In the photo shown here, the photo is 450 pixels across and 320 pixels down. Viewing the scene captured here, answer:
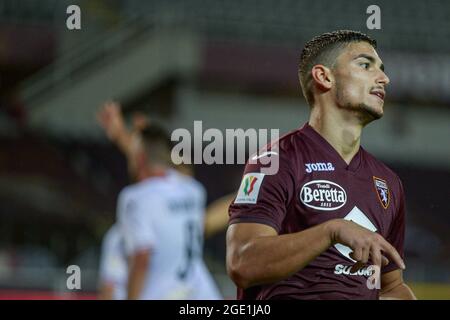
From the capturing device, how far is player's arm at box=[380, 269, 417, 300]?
2.95 meters

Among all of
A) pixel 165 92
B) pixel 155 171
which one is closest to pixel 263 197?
pixel 155 171

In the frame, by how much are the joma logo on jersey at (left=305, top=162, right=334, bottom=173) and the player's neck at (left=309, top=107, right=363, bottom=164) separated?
91 mm

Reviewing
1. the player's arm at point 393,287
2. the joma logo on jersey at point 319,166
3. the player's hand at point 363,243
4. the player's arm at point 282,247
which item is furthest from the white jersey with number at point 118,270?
the player's hand at point 363,243

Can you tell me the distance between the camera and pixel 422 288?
347 inches

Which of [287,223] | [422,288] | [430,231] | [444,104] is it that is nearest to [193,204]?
[287,223]

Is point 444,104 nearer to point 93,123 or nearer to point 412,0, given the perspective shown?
point 412,0

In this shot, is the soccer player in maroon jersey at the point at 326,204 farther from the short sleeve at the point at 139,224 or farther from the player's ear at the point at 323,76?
the short sleeve at the point at 139,224

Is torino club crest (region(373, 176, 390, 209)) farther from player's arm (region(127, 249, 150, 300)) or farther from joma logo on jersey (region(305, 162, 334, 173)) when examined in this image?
player's arm (region(127, 249, 150, 300))

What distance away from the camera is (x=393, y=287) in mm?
2969

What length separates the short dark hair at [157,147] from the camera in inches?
231

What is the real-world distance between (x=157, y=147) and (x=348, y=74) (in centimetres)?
312

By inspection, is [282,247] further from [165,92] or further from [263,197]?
[165,92]

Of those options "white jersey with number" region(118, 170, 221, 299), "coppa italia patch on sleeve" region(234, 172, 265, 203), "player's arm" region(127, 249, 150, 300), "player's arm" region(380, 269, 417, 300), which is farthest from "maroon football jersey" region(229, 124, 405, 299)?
"white jersey with number" region(118, 170, 221, 299)
